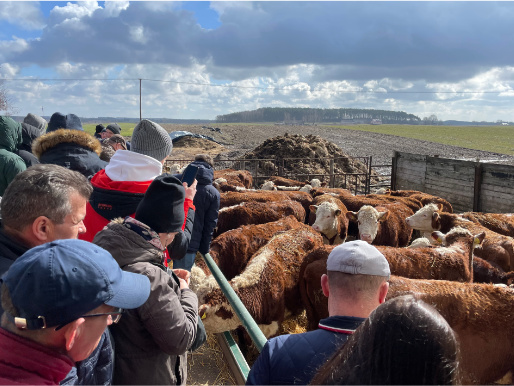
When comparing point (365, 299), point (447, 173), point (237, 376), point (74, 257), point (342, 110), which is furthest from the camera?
point (342, 110)

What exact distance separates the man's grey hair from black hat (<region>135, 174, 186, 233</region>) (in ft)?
1.21

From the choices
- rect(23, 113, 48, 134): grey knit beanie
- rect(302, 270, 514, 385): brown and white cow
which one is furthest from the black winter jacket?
rect(302, 270, 514, 385): brown and white cow

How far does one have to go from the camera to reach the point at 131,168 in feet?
8.31

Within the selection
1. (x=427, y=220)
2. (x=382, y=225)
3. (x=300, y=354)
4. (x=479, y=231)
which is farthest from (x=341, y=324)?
(x=427, y=220)

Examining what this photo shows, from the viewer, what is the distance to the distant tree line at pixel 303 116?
137m

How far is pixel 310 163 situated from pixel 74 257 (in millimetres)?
22671

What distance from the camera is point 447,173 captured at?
47.3 ft

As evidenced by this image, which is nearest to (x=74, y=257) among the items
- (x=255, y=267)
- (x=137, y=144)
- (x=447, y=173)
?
(x=137, y=144)

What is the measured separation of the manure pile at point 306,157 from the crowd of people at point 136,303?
19.6 metres

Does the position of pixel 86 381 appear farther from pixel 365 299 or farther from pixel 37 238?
pixel 365 299

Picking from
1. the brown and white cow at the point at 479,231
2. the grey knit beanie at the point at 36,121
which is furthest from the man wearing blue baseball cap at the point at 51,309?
the brown and white cow at the point at 479,231

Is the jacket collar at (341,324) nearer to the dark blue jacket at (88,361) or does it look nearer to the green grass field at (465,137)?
the dark blue jacket at (88,361)

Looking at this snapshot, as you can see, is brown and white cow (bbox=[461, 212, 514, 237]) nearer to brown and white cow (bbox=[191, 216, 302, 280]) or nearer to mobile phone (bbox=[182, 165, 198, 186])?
brown and white cow (bbox=[191, 216, 302, 280])

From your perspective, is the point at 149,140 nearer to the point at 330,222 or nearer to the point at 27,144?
the point at 27,144
